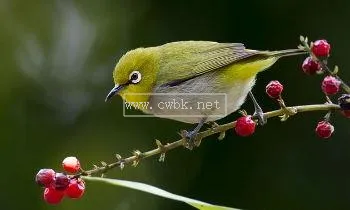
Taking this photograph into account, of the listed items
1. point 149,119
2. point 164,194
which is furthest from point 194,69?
point 149,119

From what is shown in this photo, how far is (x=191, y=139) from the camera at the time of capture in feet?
8.98

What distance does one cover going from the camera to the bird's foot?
2.62 meters

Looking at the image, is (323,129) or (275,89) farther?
(275,89)

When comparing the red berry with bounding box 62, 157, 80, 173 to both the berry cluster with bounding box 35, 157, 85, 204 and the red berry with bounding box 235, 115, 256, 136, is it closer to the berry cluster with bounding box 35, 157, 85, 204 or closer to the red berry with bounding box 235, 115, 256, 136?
the berry cluster with bounding box 35, 157, 85, 204

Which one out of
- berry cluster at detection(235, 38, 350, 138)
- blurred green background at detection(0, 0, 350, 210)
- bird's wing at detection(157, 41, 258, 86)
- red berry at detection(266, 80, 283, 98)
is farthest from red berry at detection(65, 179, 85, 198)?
blurred green background at detection(0, 0, 350, 210)

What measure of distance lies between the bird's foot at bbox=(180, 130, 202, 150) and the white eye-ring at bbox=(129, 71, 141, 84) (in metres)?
0.58

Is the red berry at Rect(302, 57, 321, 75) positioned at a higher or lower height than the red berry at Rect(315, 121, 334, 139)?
higher

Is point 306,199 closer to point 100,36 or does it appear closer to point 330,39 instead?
point 330,39

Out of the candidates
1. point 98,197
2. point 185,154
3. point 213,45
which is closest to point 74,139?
point 98,197

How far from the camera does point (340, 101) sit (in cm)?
221

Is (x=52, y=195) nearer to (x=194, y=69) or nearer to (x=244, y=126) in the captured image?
(x=244, y=126)

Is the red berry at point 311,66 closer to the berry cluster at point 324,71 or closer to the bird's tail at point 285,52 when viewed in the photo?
the berry cluster at point 324,71

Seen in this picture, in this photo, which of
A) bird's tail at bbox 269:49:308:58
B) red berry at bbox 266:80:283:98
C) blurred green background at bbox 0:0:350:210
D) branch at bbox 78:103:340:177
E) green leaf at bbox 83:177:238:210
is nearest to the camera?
green leaf at bbox 83:177:238:210

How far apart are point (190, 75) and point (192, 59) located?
125 millimetres
